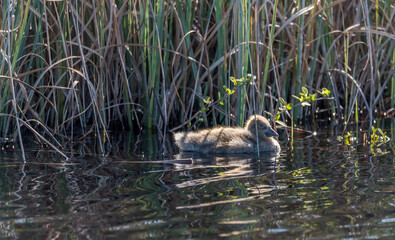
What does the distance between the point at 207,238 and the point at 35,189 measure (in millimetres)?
1481

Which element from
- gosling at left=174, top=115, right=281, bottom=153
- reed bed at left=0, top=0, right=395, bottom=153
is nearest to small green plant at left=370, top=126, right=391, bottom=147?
reed bed at left=0, top=0, right=395, bottom=153

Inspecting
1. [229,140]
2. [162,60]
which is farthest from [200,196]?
[162,60]

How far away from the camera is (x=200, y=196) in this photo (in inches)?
143

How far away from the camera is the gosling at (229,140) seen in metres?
5.68

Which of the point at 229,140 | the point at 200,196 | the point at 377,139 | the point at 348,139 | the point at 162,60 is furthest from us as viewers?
the point at 162,60

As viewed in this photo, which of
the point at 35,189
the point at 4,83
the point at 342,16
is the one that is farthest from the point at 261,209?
the point at 342,16

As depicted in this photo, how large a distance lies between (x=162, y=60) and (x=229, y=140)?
4.25ft

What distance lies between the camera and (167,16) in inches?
250

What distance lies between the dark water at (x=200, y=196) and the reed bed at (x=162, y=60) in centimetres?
78

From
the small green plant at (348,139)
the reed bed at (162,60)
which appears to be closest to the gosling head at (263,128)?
the reed bed at (162,60)

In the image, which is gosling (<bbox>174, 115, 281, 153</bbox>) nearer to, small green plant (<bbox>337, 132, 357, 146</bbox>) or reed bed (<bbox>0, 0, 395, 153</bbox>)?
reed bed (<bbox>0, 0, 395, 153</bbox>)

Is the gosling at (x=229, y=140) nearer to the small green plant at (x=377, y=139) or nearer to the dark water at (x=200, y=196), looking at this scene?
the dark water at (x=200, y=196)

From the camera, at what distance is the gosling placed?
18.6ft

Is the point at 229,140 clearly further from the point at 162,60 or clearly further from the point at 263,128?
the point at 162,60
